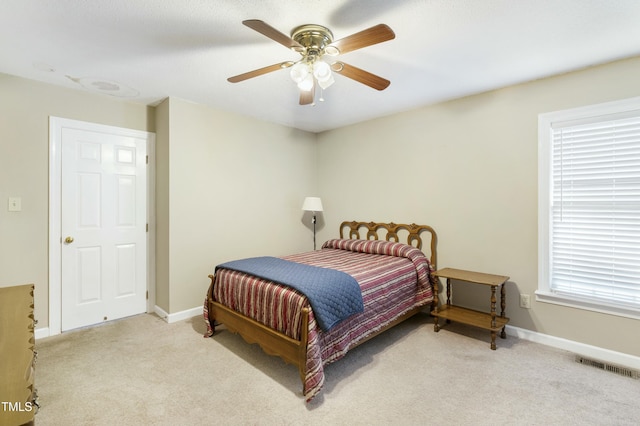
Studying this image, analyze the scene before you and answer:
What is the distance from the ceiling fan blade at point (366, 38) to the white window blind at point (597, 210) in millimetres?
2126

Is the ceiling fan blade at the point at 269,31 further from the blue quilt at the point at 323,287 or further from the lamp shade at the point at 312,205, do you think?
the lamp shade at the point at 312,205

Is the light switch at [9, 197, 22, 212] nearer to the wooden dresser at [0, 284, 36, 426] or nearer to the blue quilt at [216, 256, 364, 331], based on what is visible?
the wooden dresser at [0, 284, 36, 426]

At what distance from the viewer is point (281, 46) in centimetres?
219

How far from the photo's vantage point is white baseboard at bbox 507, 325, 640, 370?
7.86 feet

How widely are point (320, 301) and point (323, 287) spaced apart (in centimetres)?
13

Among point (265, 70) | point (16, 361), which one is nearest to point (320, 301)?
point (16, 361)

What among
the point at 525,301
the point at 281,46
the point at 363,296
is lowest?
the point at 525,301

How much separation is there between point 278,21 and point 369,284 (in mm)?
2079

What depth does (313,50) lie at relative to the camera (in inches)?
78.8

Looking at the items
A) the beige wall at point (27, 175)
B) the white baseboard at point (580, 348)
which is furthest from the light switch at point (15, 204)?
the white baseboard at point (580, 348)

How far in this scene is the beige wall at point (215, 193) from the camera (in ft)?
10.9

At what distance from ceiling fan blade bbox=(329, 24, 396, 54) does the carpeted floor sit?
2230mm

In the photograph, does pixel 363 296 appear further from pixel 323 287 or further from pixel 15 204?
pixel 15 204

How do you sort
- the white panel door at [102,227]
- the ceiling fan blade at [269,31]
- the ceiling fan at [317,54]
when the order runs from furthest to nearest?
1. the white panel door at [102,227]
2. the ceiling fan at [317,54]
3. the ceiling fan blade at [269,31]
